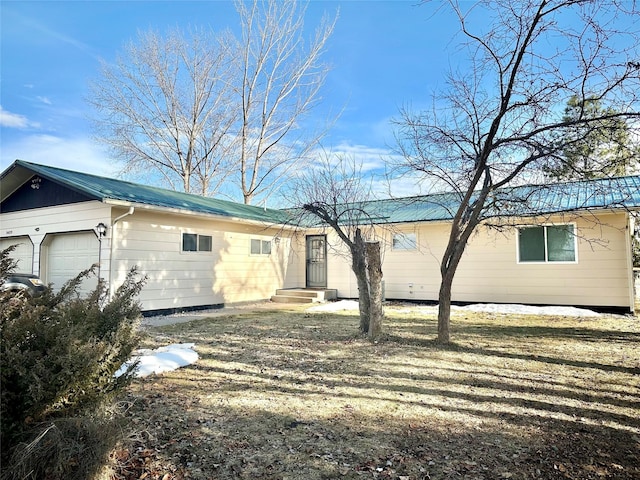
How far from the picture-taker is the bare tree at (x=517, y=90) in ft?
15.3

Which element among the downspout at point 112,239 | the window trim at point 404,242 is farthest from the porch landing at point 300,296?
the downspout at point 112,239

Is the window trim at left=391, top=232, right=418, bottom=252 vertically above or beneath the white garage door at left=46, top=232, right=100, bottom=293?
above

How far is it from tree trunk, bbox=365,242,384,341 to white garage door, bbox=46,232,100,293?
21.6 feet

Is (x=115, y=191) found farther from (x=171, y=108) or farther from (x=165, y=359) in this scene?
(x=171, y=108)

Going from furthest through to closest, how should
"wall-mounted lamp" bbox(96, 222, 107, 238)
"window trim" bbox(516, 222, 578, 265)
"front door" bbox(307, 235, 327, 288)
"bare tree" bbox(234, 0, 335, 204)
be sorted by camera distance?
"bare tree" bbox(234, 0, 335, 204) < "front door" bbox(307, 235, 327, 288) < "window trim" bbox(516, 222, 578, 265) < "wall-mounted lamp" bbox(96, 222, 107, 238)

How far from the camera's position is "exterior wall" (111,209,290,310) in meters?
9.15

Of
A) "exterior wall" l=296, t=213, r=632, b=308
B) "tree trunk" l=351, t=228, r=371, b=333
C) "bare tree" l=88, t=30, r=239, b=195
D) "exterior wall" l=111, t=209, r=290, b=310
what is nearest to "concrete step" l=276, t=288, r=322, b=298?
"exterior wall" l=111, t=209, r=290, b=310

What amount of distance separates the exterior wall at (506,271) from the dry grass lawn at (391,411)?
3.70m

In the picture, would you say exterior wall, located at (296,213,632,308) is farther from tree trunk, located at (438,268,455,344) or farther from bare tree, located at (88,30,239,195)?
bare tree, located at (88,30,239,195)

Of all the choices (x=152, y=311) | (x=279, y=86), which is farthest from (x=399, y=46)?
(x=279, y=86)

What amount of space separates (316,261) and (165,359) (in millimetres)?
9434

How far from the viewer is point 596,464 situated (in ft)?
8.79

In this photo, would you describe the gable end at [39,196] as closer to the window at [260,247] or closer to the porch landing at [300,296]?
the window at [260,247]

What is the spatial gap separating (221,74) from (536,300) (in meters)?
19.3
